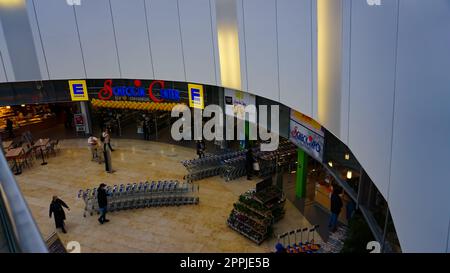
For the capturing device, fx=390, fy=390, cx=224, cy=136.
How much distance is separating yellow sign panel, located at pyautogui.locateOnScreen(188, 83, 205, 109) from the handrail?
45.3ft

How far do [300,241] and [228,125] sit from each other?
8.19 m

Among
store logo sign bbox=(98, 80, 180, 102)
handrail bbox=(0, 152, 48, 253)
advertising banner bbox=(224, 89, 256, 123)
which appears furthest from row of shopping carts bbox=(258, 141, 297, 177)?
handrail bbox=(0, 152, 48, 253)

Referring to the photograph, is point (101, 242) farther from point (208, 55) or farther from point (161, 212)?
point (208, 55)

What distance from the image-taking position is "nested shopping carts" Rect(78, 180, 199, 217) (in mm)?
12711

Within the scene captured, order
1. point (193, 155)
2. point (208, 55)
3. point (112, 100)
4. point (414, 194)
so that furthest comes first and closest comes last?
point (112, 100)
point (193, 155)
point (208, 55)
point (414, 194)

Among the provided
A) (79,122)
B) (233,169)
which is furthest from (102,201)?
(79,122)

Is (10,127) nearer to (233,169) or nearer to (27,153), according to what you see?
(27,153)

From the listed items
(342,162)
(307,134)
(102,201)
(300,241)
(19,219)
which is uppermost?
(19,219)

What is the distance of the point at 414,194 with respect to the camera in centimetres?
418

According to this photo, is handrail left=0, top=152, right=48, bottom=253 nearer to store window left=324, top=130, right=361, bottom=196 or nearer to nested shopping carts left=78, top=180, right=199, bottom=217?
store window left=324, top=130, right=361, bottom=196

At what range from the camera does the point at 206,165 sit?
15195 millimetres

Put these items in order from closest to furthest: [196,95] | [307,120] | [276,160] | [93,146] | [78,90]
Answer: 1. [307,120]
2. [276,160]
3. [196,95]
4. [93,146]
5. [78,90]
